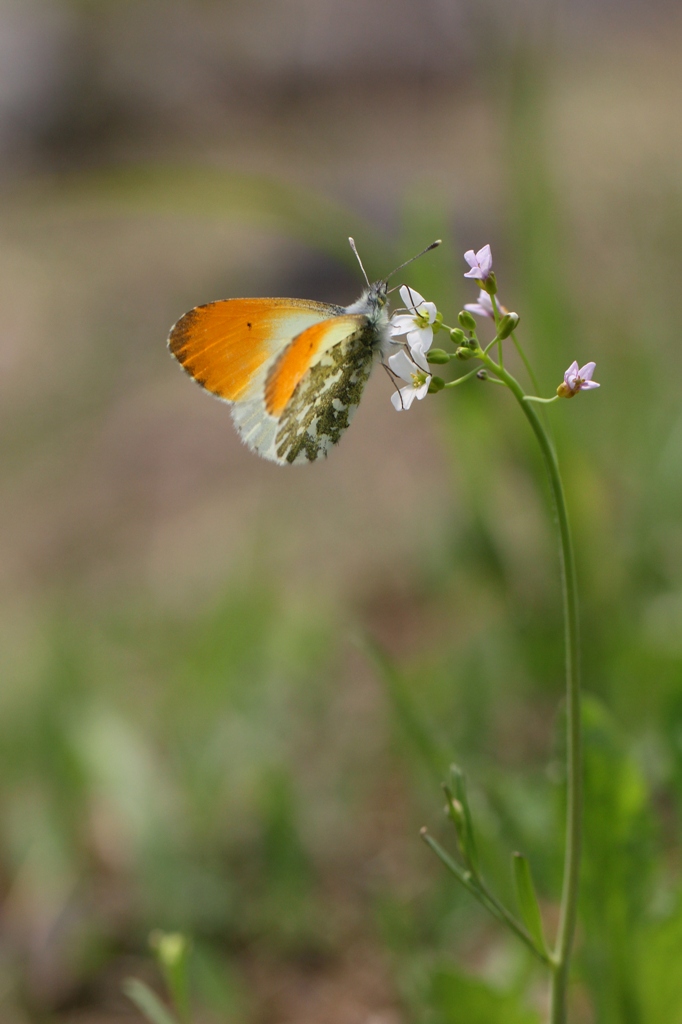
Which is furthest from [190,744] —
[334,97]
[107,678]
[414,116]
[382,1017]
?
[334,97]

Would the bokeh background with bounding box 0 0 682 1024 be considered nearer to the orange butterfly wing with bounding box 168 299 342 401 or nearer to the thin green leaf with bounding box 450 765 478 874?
the thin green leaf with bounding box 450 765 478 874

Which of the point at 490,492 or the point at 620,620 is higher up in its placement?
the point at 490,492

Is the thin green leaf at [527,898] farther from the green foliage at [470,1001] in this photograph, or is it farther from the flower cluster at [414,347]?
the flower cluster at [414,347]

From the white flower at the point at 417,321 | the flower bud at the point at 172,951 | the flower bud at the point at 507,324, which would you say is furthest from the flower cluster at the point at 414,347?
the flower bud at the point at 172,951

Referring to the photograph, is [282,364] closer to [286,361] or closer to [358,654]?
[286,361]

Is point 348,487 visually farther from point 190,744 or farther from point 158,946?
point 158,946

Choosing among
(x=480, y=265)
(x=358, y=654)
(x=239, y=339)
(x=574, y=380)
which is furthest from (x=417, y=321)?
(x=358, y=654)
